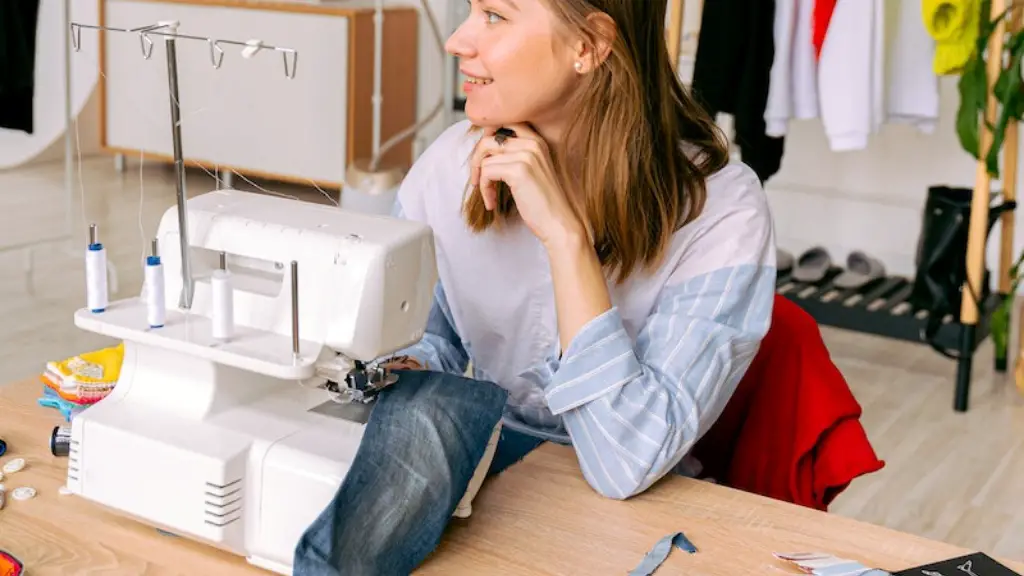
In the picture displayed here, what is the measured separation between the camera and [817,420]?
4.89 feet

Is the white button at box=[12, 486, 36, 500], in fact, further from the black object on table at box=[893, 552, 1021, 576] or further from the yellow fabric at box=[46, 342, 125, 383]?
the black object on table at box=[893, 552, 1021, 576]

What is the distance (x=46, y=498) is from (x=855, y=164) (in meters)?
4.23

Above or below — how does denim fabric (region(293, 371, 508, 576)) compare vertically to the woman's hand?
below

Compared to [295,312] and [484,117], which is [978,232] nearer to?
[484,117]

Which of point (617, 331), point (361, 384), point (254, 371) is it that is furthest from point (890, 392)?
point (254, 371)

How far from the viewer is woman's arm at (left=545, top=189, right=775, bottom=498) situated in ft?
4.34

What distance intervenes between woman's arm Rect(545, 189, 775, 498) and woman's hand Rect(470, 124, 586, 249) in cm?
3

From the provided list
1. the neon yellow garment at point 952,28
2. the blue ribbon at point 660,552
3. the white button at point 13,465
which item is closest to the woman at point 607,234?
the blue ribbon at point 660,552

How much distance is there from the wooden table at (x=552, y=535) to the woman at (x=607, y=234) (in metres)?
0.05

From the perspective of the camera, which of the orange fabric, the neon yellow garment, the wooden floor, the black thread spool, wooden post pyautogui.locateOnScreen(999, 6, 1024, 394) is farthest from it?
wooden post pyautogui.locateOnScreen(999, 6, 1024, 394)

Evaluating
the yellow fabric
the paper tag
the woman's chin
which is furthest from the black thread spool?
the paper tag

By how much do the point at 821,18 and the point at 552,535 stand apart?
109 inches

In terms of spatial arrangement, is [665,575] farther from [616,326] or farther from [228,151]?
[228,151]

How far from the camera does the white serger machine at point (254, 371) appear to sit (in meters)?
1.15
